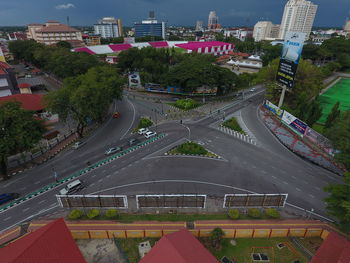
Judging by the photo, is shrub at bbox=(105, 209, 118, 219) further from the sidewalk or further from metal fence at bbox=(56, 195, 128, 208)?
the sidewalk

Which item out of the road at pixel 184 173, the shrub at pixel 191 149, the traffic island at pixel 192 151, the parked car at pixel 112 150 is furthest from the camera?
the parked car at pixel 112 150

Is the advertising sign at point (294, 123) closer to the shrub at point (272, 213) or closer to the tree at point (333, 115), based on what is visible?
the tree at point (333, 115)

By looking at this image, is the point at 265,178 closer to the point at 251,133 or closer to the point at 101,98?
the point at 251,133

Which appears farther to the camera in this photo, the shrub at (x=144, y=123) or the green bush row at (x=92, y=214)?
the shrub at (x=144, y=123)

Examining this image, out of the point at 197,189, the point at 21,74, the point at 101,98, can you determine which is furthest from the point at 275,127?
the point at 21,74

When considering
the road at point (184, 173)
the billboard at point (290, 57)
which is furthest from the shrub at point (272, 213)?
the billboard at point (290, 57)

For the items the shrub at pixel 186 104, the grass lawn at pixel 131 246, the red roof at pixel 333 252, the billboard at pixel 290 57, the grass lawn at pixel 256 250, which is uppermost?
the billboard at pixel 290 57
